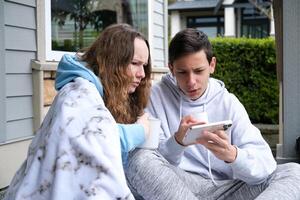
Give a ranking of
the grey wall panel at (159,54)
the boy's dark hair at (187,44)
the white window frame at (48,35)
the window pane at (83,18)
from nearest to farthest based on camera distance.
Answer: the boy's dark hair at (187,44), the white window frame at (48,35), the window pane at (83,18), the grey wall panel at (159,54)

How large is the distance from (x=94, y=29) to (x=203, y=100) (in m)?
2.60

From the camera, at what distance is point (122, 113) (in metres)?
1.91

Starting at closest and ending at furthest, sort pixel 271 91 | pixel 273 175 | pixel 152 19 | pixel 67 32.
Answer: pixel 273 175
pixel 67 32
pixel 152 19
pixel 271 91

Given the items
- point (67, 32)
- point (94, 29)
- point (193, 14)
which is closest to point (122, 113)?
point (67, 32)

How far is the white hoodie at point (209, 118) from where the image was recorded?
2.15m

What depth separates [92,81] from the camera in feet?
5.95

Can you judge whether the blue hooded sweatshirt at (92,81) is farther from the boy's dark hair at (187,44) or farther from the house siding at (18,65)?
the house siding at (18,65)

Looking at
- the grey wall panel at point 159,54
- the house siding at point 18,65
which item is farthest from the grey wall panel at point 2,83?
the grey wall panel at point 159,54

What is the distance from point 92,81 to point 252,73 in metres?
6.89

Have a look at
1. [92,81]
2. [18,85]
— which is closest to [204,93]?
[92,81]

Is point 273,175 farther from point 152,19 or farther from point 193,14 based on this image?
point 193,14

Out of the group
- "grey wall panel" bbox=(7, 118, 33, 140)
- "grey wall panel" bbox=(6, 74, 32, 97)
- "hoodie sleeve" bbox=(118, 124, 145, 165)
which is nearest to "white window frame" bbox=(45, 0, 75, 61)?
"grey wall panel" bbox=(6, 74, 32, 97)

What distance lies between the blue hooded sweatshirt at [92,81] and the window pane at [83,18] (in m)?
2.00

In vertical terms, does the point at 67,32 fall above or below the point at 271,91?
above
